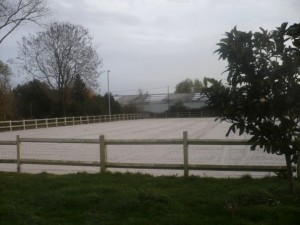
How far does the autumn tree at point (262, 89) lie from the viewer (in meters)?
7.62

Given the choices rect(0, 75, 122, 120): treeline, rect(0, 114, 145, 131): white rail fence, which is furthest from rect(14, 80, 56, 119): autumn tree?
rect(0, 114, 145, 131): white rail fence

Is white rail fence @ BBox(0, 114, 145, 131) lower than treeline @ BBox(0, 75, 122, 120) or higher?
lower

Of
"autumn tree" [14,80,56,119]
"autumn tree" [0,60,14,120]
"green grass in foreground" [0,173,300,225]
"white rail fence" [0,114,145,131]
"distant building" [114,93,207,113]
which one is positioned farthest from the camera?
"distant building" [114,93,207,113]

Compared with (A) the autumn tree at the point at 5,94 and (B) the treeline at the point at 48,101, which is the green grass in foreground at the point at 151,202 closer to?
(A) the autumn tree at the point at 5,94

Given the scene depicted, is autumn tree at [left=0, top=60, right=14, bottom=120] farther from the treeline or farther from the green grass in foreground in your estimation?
the green grass in foreground

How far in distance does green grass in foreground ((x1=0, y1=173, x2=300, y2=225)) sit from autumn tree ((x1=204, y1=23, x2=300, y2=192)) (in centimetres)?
104

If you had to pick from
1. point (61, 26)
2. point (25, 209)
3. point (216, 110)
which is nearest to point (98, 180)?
point (25, 209)

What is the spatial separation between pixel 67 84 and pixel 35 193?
56.4 metres

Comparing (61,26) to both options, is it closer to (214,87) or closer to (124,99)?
(214,87)

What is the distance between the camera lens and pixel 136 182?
9.98 metres

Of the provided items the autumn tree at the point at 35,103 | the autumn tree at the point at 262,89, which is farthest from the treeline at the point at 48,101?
the autumn tree at the point at 262,89

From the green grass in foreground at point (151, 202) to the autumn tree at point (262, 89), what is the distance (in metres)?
1.04

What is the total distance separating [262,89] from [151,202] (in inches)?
105

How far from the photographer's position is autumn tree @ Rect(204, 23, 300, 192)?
7.62 meters
